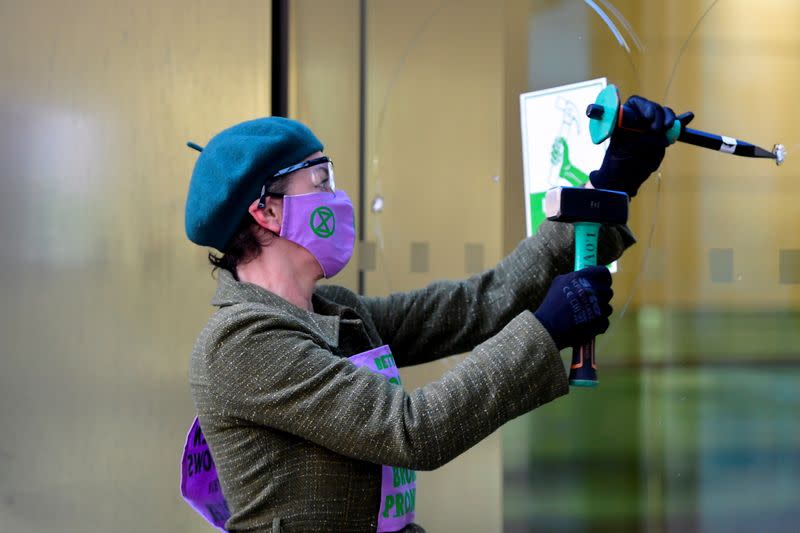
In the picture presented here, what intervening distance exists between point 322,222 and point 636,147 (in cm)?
58

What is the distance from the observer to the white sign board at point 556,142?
243 cm

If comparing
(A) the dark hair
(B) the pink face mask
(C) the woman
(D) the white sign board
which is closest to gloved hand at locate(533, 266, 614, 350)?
(C) the woman

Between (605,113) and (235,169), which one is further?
(235,169)

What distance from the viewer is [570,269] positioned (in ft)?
6.79

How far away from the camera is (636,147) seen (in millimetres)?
1776

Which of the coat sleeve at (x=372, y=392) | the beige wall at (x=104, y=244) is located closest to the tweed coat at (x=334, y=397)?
the coat sleeve at (x=372, y=392)

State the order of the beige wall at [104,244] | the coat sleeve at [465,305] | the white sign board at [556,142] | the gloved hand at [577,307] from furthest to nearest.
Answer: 1. the beige wall at [104,244]
2. the white sign board at [556,142]
3. the coat sleeve at [465,305]
4. the gloved hand at [577,307]

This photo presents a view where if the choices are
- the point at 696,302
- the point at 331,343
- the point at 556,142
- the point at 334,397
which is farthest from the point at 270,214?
the point at 696,302

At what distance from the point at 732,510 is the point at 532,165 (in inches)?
35.2

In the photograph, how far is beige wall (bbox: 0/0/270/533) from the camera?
325 cm

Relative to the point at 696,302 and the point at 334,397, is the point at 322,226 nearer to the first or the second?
the point at 334,397

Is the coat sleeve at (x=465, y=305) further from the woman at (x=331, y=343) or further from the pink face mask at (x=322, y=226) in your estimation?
the pink face mask at (x=322, y=226)

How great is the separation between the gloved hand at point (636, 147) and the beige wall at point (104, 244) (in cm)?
152

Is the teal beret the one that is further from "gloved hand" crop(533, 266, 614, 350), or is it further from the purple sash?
"gloved hand" crop(533, 266, 614, 350)
